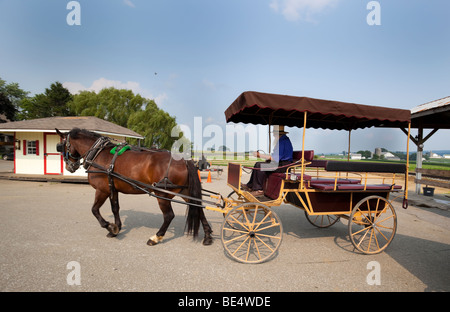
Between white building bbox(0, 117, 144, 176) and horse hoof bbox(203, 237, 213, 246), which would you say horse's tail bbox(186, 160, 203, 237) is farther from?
white building bbox(0, 117, 144, 176)

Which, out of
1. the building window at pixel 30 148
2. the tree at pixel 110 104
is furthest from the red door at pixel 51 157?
the tree at pixel 110 104

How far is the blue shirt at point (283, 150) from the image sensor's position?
451 centimetres

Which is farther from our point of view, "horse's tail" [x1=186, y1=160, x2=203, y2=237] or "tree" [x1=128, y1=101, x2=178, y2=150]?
"tree" [x1=128, y1=101, x2=178, y2=150]

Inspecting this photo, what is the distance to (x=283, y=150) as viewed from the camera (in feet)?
14.8

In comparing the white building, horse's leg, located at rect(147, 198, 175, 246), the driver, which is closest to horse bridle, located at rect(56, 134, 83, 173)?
horse's leg, located at rect(147, 198, 175, 246)

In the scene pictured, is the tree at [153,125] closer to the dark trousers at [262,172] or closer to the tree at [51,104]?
the tree at [51,104]

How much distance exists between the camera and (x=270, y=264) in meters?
3.53

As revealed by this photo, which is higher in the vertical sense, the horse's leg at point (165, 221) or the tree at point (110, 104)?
the tree at point (110, 104)

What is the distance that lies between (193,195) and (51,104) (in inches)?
1746

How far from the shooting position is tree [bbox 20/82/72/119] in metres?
36.4

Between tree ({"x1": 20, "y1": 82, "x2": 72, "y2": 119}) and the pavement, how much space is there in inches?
1530

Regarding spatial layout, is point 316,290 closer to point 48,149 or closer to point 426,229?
point 426,229

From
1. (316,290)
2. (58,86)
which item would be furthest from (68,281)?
(58,86)
